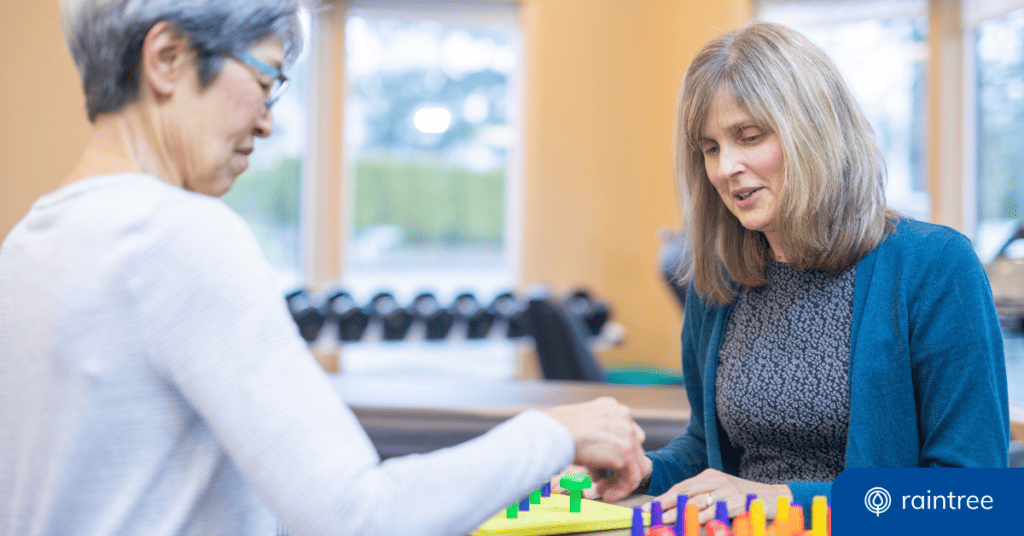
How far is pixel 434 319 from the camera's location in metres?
4.65

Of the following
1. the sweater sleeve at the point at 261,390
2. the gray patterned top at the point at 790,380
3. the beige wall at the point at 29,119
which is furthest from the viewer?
the beige wall at the point at 29,119

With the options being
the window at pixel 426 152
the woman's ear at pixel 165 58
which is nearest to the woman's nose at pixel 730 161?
Result: the woman's ear at pixel 165 58

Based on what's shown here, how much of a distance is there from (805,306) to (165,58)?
0.95 m

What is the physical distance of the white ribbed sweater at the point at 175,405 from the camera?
23.5 inches

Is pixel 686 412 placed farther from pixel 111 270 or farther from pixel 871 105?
pixel 871 105

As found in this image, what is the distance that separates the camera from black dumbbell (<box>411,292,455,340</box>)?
465cm

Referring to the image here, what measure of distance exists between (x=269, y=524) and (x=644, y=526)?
42 centimetres

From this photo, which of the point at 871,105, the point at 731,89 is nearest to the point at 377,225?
the point at 871,105

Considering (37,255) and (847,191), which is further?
(847,191)

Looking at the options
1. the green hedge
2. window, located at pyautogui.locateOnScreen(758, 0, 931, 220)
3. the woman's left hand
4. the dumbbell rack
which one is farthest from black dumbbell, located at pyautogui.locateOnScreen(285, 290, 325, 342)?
the woman's left hand

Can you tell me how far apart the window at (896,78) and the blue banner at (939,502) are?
3812mm

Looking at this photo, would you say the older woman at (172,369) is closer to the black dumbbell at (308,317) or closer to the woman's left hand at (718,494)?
the woman's left hand at (718,494)

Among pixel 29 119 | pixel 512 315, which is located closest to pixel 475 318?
pixel 512 315

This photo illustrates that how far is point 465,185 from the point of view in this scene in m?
5.35
